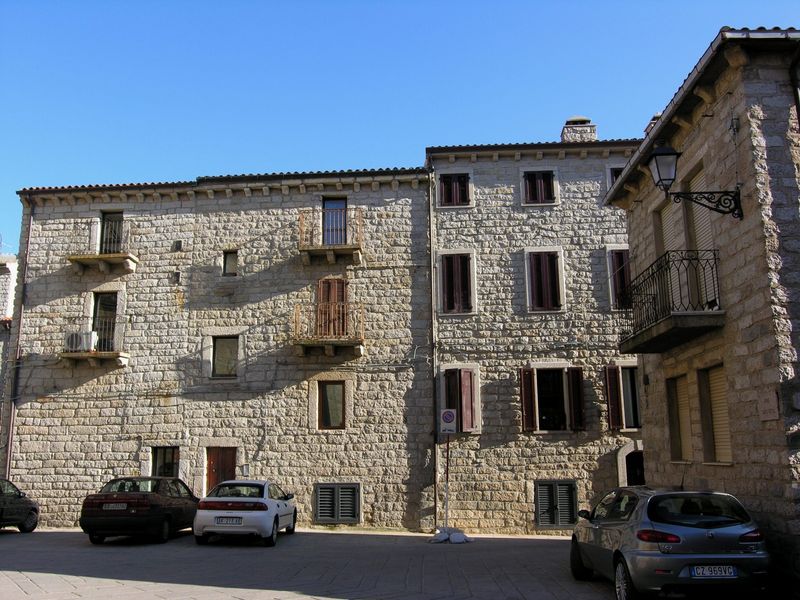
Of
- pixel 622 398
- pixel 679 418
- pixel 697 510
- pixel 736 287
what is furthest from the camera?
pixel 622 398

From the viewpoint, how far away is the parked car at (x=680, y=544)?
7.32m

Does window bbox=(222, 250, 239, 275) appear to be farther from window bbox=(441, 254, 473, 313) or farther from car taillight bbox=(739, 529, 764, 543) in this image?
car taillight bbox=(739, 529, 764, 543)

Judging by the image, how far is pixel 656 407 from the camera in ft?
43.6

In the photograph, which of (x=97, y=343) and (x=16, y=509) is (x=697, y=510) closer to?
(x=16, y=509)

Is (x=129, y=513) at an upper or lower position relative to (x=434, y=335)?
lower

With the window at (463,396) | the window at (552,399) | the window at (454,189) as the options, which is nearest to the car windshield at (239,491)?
the window at (463,396)

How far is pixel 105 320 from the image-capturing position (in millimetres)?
20906

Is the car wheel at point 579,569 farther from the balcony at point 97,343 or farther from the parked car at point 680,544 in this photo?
the balcony at point 97,343

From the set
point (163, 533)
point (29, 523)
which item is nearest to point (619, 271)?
point (163, 533)

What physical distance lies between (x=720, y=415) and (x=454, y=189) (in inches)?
460

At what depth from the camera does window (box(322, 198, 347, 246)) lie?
20875 mm

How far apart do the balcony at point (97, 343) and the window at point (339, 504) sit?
23.2ft

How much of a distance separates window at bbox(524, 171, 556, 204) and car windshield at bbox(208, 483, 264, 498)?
1134cm

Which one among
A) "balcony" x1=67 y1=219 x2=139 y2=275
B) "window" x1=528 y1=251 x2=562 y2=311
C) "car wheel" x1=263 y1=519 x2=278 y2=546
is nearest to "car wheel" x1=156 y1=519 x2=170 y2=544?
"car wheel" x1=263 y1=519 x2=278 y2=546
